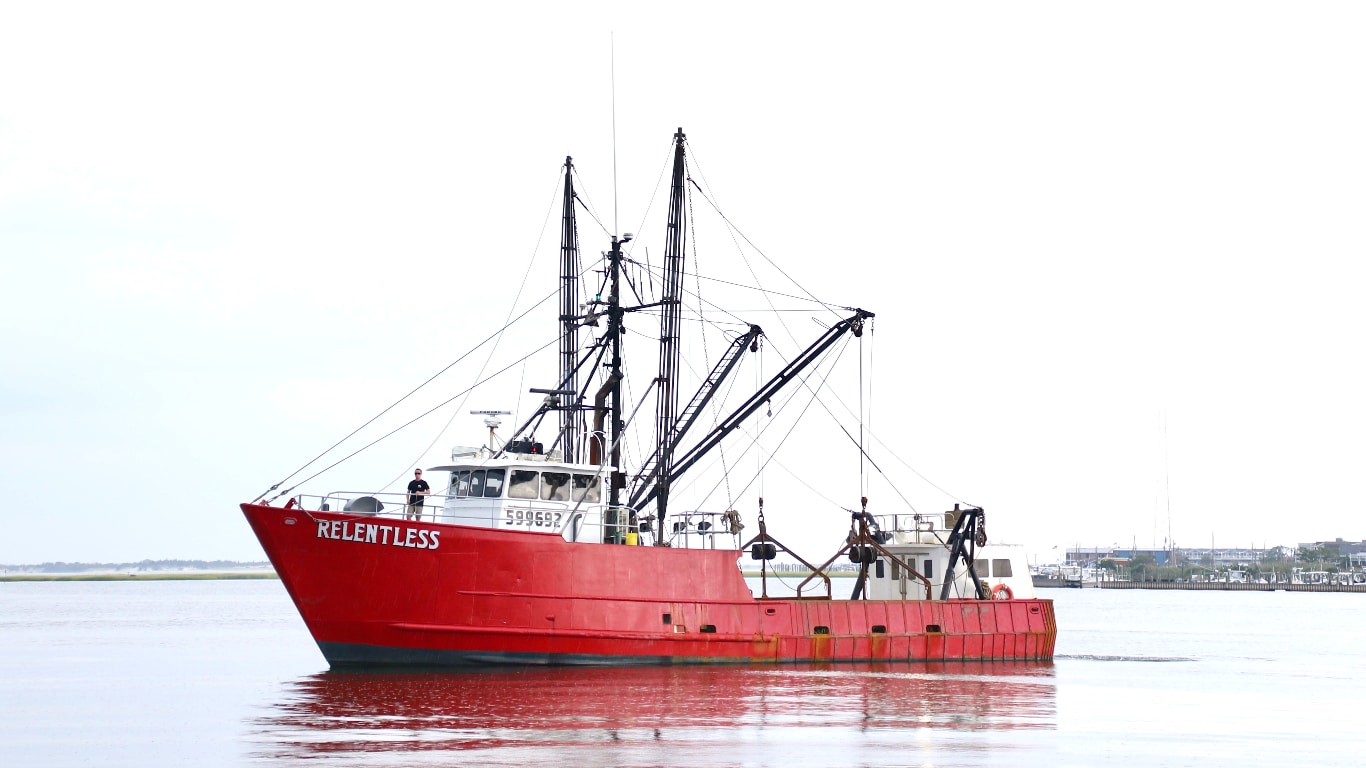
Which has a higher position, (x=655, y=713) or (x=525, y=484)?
(x=525, y=484)

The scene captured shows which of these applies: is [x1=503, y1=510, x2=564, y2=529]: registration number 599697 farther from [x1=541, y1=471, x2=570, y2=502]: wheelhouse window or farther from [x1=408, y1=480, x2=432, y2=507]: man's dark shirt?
[x1=408, y1=480, x2=432, y2=507]: man's dark shirt

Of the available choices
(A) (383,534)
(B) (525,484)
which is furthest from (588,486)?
(A) (383,534)

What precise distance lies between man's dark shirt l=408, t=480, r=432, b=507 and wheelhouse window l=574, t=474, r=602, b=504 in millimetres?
3098

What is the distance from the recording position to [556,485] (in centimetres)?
2883

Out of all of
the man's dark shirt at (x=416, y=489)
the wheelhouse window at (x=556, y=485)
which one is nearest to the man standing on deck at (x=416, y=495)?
the man's dark shirt at (x=416, y=489)

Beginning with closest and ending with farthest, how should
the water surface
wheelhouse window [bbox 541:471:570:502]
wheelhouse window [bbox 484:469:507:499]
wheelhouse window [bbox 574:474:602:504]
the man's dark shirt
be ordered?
the water surface, the man's dark shirt, wheelhouse window [bbox 484:469:507:499], wheelhouse window [bbox 541:471:570:502], wheelhouse window [bbox 574:474:602:504]

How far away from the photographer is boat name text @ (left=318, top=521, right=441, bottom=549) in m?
26.3

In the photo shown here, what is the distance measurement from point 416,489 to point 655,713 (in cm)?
878

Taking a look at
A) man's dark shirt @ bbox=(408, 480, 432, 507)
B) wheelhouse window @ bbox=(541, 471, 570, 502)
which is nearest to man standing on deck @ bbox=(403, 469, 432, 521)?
man's dark shirt @ bbox=(408, 480, 432, 507)

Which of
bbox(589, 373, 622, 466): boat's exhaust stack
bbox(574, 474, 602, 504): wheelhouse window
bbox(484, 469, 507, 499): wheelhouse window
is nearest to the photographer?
bbox(484, 469, 507, 499): wheelhouse window

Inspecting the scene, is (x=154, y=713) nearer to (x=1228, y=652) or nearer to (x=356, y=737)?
(x=356, y=737)

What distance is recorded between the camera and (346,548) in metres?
26.3

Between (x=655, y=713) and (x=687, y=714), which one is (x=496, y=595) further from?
(x=687, y=714)

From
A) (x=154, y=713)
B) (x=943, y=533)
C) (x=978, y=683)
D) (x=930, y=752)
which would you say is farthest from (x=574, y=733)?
(x=943, y=533)
